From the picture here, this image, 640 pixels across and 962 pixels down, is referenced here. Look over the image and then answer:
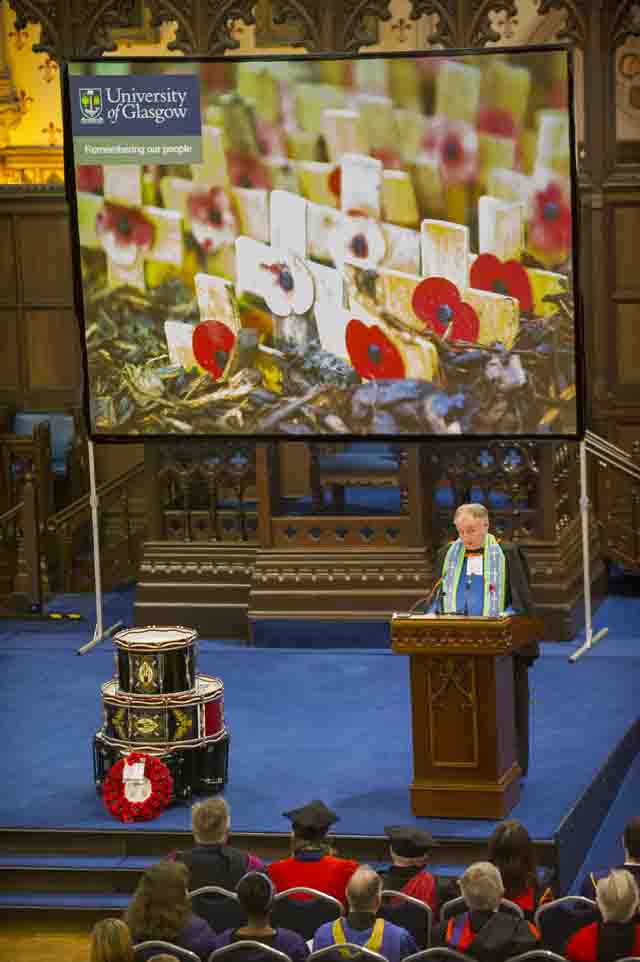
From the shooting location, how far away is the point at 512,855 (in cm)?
772

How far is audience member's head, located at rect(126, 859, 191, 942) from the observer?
7.20 m

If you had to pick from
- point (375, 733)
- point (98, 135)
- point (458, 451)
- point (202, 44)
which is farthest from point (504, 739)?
point (202, 44)

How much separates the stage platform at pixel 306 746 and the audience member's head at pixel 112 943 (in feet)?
10.6

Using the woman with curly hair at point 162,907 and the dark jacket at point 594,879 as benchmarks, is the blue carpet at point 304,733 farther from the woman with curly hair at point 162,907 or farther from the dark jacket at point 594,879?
the woman with curly hair at point 162,907

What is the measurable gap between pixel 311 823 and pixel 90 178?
560 cm

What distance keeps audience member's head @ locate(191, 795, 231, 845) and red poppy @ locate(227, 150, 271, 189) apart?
17.1 ft

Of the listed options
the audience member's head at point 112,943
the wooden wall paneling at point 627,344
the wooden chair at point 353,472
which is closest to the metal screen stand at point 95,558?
the wooden chair at point 353,472

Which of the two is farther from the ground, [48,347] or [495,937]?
[48,347]

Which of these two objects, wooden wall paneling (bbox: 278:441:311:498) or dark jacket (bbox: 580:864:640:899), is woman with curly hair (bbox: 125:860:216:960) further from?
wooden wall paneling (bbox: 278:441:311:498)

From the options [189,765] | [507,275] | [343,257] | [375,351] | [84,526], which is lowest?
[189,765]

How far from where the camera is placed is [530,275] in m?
12.2

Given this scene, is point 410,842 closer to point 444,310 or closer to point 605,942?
point 605,942

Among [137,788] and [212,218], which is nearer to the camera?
[137,788]

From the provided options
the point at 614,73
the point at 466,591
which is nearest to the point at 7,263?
the point at 614,73
